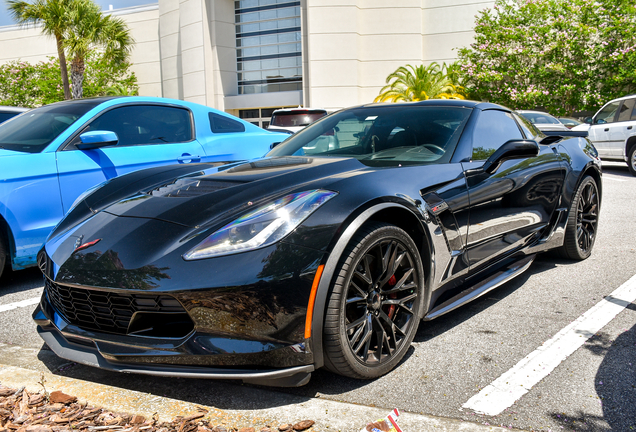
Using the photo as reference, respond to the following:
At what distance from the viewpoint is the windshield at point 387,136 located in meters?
3.16

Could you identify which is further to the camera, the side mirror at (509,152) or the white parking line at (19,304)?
the white parking line at (19,304)

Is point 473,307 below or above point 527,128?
below

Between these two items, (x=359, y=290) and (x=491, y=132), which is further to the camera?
(x=491, y=132)

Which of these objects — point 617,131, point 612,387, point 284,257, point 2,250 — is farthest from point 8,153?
point 617,131

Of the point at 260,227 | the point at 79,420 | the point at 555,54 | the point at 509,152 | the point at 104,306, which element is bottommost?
the point at 79,420

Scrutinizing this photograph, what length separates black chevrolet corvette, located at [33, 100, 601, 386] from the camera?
205 cm

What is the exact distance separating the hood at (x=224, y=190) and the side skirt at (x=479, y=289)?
846mm

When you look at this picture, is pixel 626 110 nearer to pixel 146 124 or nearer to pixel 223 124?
pixel 223 124

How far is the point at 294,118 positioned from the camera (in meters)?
14.0

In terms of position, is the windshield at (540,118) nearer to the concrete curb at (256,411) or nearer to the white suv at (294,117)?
the white suv at (294,117)

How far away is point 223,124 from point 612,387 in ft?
14.5

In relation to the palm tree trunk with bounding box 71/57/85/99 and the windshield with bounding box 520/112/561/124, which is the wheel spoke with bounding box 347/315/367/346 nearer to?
the windshield with bounding box 520/112/561/124

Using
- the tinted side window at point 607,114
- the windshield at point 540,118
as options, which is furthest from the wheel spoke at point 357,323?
the windshield at point 540,118

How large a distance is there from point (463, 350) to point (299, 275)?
1.20 m
